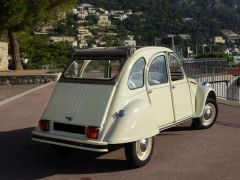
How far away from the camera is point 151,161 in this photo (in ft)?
22.1

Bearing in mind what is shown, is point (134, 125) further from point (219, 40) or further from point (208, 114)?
point (219, 40)

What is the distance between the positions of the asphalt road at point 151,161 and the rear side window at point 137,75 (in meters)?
1.12

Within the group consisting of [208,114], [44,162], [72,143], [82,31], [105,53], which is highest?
[82,31]

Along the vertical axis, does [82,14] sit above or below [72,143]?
above

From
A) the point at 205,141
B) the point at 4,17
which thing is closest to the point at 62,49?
the point at 4,17

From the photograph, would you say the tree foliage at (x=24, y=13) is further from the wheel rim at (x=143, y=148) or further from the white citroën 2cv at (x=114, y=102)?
the wheel rim at (x=143, y=148)

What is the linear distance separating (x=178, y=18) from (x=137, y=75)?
55738mm

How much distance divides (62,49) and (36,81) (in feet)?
49.6

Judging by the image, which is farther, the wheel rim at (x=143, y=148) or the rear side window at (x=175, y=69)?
the rear side window at (x=175, y=69)

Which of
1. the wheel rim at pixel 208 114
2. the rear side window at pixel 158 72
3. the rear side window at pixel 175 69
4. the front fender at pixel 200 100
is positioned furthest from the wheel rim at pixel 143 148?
the wheel rim at pixel 208 114

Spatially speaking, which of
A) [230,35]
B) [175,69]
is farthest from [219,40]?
[175,69]

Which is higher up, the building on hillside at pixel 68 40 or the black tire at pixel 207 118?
the building on hillside at pixel 68 40

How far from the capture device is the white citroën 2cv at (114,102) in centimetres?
624

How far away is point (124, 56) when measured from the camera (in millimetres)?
6801
